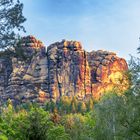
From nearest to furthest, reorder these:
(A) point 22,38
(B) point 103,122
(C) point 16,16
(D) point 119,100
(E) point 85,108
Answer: (C) point 16,16
(A) point 22,38
(D) point 119,100
(B) point 103,122
(E) point 85,108

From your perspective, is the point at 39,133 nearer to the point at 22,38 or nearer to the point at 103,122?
the point at 22,38

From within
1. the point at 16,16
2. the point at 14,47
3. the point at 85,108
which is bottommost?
the point at 85,108

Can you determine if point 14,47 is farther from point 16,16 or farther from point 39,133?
point 39,133

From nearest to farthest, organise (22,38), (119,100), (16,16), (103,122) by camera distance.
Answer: (16,16) → (22,38) → (119,100) → (103,122)

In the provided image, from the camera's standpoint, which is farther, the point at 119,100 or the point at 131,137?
the point at 119,100

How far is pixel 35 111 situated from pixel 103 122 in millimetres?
25729

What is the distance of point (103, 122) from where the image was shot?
180ft

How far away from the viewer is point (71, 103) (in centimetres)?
17388

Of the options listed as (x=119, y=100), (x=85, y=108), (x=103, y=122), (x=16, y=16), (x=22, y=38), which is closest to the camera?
(x=16, y=16)

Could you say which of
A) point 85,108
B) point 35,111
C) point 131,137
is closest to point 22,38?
point 35,111

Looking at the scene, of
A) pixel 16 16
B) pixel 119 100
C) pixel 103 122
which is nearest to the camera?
pixel 16 16

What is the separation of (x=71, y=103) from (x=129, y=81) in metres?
144

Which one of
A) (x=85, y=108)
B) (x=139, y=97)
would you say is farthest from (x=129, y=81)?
(x=85, y=108)

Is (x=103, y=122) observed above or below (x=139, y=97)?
below
